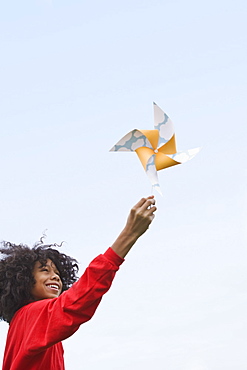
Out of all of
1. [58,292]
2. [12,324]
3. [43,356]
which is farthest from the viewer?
[58,292]

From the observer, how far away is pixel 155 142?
16.7 ft

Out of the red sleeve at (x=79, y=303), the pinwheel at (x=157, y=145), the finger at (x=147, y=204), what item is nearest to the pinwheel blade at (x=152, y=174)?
the pinwheel at (x=157, y=145)

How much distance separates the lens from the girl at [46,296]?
3.95 m

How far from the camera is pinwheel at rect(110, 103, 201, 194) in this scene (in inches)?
196

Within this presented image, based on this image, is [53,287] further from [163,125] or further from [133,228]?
[163,125]

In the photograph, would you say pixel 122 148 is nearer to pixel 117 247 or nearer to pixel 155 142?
pixel 155 142

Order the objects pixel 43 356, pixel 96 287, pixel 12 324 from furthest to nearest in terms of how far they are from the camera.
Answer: pixel 12 324, pixel 43 356, pixel 96 287

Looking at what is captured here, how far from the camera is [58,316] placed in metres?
4.02

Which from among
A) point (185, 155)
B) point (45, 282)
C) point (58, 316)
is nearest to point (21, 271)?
point (45, 282)

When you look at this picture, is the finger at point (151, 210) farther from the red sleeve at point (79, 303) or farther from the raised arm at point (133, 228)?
the red sleeve at point (79, 303)

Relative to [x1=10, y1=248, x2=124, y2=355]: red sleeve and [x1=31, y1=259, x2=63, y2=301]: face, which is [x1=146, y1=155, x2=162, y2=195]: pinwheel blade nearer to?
[x1=10, y1=248, x2=124, y2=355]: red sleeve

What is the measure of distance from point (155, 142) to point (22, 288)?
1.71m

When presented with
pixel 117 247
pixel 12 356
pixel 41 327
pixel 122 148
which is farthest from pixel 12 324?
pixel 122 148

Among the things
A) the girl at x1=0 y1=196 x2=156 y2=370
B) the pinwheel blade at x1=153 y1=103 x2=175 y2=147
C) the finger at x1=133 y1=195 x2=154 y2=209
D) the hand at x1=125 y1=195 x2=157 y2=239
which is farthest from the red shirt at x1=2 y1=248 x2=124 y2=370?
the pinwheel blade at x1=153 y1=103 x2=175 y2=147
